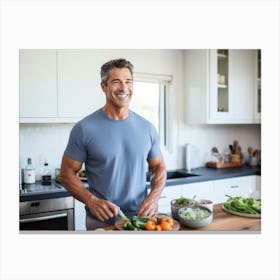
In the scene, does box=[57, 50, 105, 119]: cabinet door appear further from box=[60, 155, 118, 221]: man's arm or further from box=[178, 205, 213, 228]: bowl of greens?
box=[178, 205, 213, 228]: bowl of greens

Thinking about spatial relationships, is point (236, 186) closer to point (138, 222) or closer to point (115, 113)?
point (138, 222)

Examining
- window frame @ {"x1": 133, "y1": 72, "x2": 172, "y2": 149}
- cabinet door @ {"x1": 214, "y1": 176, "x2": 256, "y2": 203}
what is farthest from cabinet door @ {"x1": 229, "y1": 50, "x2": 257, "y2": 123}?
window frame @ {"x1": 133, "y1": 72, "x2": 172, "y2": 149}

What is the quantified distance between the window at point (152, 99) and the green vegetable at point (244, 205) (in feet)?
2.12

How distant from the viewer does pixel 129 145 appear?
5.47 ft

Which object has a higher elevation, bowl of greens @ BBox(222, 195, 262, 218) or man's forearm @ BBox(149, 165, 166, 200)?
man's forearm @ BBox(149, 165, 166, 200)

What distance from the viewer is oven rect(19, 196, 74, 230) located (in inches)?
69.0

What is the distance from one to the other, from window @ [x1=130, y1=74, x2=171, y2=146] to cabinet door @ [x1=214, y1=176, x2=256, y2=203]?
1.63ft

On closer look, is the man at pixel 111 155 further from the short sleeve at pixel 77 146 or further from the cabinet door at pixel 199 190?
the cabinet door at pixel 199 190

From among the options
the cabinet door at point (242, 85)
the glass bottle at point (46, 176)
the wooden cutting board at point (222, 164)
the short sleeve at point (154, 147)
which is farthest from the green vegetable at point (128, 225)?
the cabinet door at point (242, 85)

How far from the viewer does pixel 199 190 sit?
2221 millimetres

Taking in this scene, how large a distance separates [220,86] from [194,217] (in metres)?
1.46
